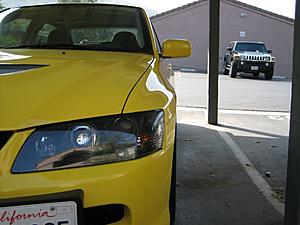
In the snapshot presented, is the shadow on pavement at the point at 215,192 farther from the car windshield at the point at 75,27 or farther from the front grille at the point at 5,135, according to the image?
the front grille at the point at 5,135

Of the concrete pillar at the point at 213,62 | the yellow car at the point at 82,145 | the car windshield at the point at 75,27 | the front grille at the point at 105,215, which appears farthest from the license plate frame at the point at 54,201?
the concrete pillar at the point at 213,62

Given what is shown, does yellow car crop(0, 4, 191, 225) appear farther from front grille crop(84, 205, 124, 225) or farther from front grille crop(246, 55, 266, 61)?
front grille crop(246, 55, 266, 61)

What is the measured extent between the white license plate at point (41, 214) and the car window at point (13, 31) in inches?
81.8

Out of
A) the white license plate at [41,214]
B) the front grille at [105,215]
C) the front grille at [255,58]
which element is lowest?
the front grille at [255,58]

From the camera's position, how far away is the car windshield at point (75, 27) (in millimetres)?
3285

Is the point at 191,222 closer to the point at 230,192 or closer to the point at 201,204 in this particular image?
the point at 201,204

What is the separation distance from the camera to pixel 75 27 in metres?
3.51

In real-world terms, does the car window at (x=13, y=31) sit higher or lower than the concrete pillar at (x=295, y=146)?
higher

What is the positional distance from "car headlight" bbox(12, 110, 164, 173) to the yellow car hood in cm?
5

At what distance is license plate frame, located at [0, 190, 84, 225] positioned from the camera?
1613mm

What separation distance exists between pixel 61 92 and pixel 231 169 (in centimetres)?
310

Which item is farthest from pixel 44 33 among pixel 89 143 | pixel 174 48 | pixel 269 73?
pixel 269 73

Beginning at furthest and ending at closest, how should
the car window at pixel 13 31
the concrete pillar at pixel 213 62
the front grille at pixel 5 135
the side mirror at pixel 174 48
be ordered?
the concrete pillar at pixel 213 62 < the car window at pixel 13 31 < the side mirror at pixel 174 48 < the front grille at pixel 5 135

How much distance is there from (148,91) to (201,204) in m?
1.76
